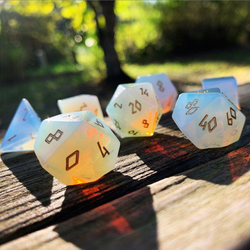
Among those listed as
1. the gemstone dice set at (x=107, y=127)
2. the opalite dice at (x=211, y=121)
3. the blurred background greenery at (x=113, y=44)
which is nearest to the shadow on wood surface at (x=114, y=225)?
the gemstone dice set at (x=107, y=127)

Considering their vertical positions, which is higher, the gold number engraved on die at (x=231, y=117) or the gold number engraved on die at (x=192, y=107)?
the gold number engraved on die at (x=192, y=107)

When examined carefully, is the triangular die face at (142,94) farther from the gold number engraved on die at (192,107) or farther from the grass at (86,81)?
the grass at (86,81)

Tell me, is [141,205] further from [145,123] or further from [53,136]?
[145,123]

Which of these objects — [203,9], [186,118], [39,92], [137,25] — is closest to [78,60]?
[137,25]

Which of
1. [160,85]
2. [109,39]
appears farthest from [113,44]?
[160,85]

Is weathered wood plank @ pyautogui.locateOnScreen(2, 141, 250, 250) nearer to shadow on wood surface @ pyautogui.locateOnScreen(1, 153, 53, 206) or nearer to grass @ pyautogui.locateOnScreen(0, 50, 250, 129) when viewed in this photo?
shadow on wood surface @ pyautogui.locateOnScreen(1, 153, 53, 206)

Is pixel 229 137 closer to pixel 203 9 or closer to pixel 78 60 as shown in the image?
pixel 203 9
